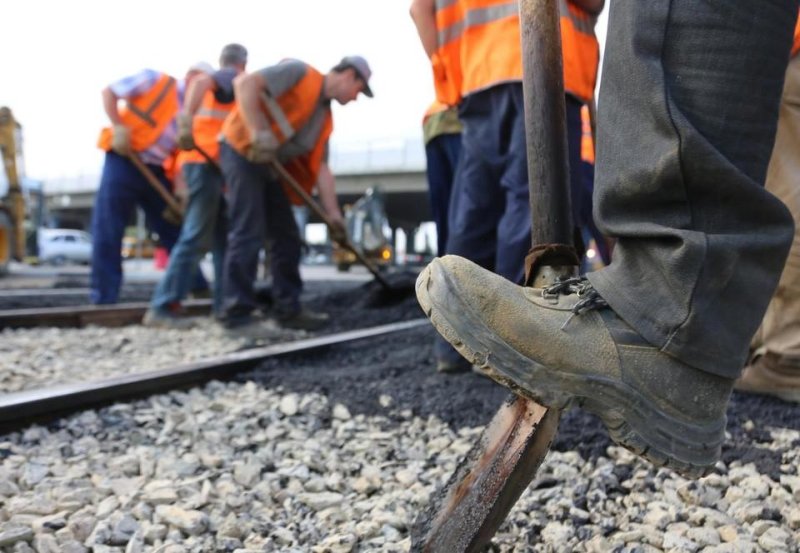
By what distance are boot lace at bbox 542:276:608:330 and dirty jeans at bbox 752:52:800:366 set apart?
1.29 meters

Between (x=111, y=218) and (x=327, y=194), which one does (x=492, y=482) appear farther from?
(x=111, y=218)

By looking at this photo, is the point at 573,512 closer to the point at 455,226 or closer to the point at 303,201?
the point at 455,226

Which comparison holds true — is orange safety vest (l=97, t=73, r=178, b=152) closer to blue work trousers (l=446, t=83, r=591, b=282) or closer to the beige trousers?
blue work trousers (l=446, t=83, r=591, b=282)

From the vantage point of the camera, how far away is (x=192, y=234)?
5059 mm

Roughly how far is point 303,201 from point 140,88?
6.35 ft

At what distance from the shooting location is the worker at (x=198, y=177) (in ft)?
16.0

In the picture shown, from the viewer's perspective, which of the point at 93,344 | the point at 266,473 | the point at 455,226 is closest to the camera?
the point at 266,473

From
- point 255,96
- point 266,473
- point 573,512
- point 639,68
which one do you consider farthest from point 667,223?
point 255,96

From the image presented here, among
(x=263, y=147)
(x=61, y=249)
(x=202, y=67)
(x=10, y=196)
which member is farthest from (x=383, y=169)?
(x=263, y=147)

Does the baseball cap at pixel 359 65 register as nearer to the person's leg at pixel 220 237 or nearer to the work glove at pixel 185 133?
the work glove at pixel 185 133

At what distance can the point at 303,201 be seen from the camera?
5141 millimetres

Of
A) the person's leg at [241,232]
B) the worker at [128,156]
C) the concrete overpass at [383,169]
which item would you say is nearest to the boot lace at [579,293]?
the person's leg at [241,232]

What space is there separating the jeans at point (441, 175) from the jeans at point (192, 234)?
2.11 m

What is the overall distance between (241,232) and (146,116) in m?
1.99
